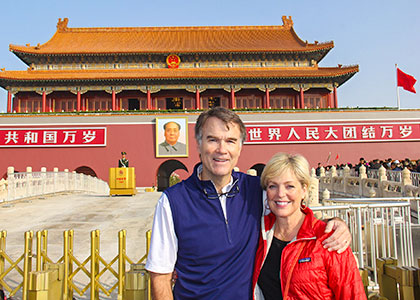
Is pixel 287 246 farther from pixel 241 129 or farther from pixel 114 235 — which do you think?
pixel 114 235

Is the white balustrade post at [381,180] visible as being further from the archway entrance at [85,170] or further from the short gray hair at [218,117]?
the archway entrance at [85,170]

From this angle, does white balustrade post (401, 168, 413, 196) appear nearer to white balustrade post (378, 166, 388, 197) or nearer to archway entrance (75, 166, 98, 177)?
white balustrade post (378, 166, 388, 197)

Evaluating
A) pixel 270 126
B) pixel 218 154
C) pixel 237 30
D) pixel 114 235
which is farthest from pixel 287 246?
pixel 237 30

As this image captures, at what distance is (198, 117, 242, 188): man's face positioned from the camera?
1.89 m

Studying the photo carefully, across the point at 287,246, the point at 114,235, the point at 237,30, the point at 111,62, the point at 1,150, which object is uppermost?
the point at 237,30

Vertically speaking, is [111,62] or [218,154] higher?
[111,62]

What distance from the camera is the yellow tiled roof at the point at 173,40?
2212 cm

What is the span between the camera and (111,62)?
22.2 metres

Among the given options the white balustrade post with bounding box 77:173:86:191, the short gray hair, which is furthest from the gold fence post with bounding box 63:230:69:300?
the white balustrade post with bounding box 77:173:86:191

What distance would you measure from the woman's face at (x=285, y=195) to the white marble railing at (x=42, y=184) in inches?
394

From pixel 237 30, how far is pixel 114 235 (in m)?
22.4

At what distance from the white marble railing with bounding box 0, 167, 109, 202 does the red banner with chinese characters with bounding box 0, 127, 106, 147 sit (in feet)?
10.0

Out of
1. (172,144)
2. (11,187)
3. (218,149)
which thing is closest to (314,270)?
(218,149)

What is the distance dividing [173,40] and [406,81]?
15.4 m
